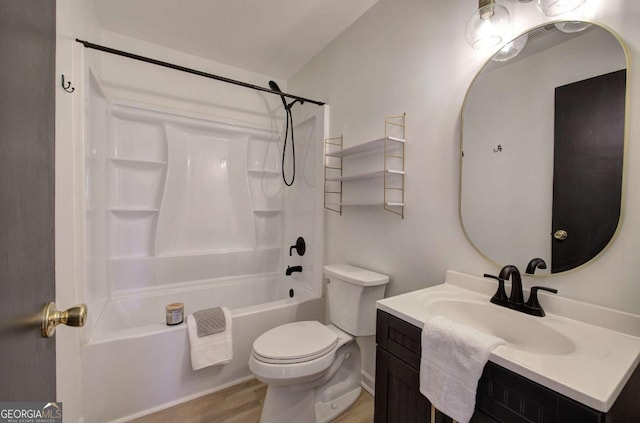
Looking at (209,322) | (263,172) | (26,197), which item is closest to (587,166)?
(26,197)

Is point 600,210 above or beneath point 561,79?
beneath

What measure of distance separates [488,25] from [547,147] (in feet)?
1.82

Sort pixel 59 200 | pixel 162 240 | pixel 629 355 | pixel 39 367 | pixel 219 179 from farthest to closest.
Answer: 1. pixel 219 179
2. pixel 162 240
3. pixel 59 200
4. pixel 629 355
5. pixel 39 367

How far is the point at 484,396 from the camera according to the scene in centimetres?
73

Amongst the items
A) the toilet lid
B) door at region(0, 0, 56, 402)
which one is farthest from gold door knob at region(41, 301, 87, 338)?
the toilet lid

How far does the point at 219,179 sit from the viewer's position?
2549 mm

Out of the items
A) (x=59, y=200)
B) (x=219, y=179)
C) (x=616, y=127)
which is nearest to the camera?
(x=616, y=127)

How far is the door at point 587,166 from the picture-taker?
0.83 metres

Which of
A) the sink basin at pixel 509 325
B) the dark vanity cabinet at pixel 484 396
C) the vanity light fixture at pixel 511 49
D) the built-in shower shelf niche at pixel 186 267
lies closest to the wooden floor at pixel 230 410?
the dark vanity cabinet at pixel 484 396

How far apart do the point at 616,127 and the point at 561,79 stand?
0.82 feet

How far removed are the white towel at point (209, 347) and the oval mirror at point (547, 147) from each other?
59.6 inches

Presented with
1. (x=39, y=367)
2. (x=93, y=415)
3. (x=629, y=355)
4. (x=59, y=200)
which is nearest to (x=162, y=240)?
(x=59, y=200)

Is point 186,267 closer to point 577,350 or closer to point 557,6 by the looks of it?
point 577,350

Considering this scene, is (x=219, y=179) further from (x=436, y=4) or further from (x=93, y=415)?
(x=436, y=4)
